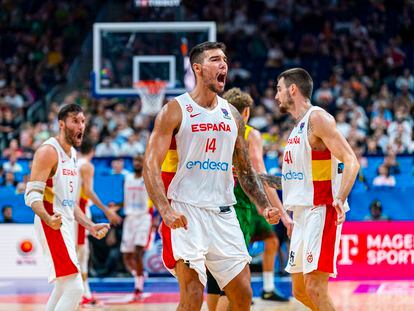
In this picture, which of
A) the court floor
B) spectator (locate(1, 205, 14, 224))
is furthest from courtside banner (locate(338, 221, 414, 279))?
spectator (locate(1, 205, 14, 224))

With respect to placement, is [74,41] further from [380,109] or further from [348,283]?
[348,283]

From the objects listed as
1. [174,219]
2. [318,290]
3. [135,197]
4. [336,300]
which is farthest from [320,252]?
[135,197]

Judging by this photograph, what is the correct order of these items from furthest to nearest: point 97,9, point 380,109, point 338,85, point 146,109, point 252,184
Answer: point 97,9 < point 338,85 < point 380,109 < point 146,109 < point 252,184

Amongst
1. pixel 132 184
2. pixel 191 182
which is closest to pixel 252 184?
pixel 191 182

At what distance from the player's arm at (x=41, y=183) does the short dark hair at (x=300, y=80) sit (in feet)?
7.41

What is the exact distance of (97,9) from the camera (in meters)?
27.1

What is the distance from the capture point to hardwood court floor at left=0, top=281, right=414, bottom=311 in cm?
1136

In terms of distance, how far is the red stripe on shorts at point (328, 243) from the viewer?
7.48 meters

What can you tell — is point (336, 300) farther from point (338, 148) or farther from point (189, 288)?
point (189, 288)

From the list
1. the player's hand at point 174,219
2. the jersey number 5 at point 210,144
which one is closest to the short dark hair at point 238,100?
the jersey number 5 at point 210,144

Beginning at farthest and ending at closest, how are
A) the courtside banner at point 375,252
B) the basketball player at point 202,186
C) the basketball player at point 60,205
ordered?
the courtside banner at point 375,252, the basketball player at point 60,205, the basketball player at point 202,186

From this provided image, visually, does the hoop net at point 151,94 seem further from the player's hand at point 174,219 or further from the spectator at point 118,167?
the player's hand at point 174,219

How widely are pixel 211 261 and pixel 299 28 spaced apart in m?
19.3

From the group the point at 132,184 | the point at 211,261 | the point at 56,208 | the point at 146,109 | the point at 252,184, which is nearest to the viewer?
the point at 211,261
